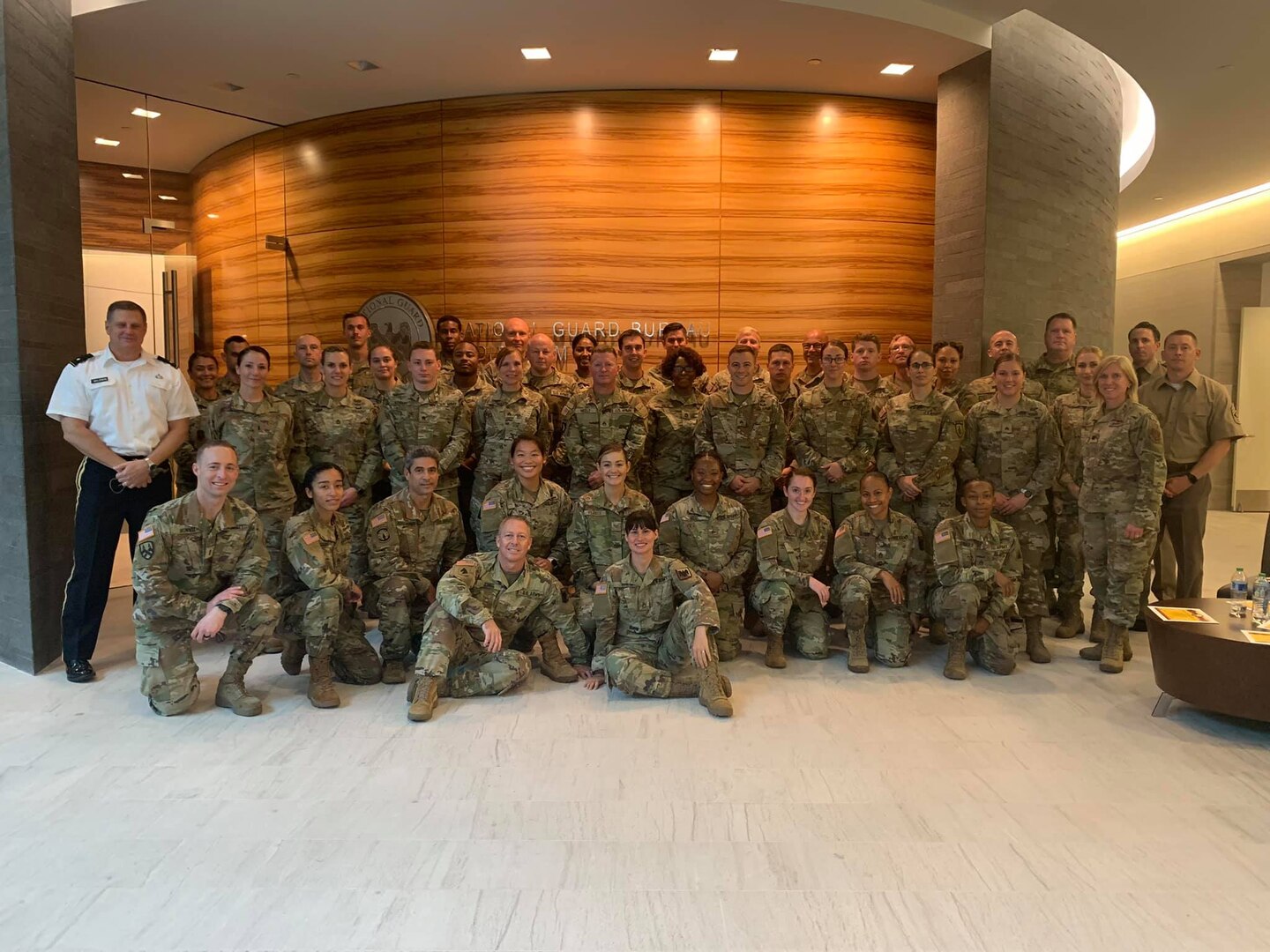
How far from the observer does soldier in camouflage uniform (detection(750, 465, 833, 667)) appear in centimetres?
498

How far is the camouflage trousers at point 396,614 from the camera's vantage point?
4.63m

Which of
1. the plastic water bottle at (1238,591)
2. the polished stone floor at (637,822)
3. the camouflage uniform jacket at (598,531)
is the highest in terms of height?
the camouflage uniform jacket at (598,531)

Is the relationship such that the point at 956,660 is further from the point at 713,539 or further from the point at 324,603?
the point at 324,603

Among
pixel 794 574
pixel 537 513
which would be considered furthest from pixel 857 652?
pixel 537 513

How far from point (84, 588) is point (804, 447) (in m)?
4.15

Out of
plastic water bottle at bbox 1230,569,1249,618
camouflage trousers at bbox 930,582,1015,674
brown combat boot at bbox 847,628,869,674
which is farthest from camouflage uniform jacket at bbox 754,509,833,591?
plastic water bottle at bbox 1230,569,1249,618

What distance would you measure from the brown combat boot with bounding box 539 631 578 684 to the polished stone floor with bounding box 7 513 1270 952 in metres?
0.15

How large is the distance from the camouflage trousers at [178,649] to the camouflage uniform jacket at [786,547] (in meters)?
2.59

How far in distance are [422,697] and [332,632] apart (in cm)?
61

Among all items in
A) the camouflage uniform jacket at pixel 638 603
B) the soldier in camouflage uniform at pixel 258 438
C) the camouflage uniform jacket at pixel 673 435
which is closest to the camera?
the camouflage uniform jacket at pixel 638 603

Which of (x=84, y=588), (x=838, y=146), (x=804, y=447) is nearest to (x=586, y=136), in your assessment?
(x=838, y=146)

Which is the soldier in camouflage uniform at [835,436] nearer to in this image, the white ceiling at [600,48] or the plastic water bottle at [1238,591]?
the plastic water bottle at [1238,591]

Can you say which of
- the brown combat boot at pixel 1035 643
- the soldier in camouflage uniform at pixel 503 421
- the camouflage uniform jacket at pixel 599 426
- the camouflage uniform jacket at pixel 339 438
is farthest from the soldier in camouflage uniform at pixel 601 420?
the brown combat boot at pixel 1035 643

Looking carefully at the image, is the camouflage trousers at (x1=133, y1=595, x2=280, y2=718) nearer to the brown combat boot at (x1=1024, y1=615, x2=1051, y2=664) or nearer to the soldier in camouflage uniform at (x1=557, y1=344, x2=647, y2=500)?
the soldier in camouflage uniform at (x1=557, y1=344, x2=647, y2=500)
